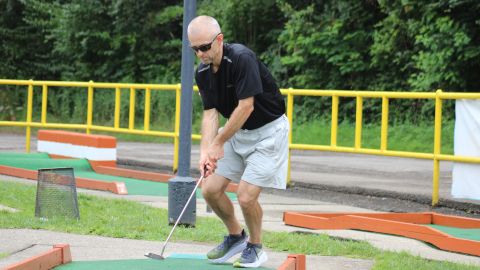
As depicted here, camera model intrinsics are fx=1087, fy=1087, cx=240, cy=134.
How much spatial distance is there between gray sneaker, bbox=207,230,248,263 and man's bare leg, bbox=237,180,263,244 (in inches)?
7.3

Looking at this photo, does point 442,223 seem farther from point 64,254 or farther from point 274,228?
point 64,254

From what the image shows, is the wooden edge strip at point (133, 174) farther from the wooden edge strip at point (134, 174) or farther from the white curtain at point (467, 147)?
the white curtain at point (467, 147)

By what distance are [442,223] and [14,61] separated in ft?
83.3

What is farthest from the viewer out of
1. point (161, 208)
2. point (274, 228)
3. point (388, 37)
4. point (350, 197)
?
point (388, 37)

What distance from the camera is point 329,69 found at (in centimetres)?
2805

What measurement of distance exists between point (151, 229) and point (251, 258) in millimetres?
2388

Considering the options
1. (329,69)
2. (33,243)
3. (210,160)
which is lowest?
(33,243)

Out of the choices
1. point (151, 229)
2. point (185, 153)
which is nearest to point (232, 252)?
point (151, 229)

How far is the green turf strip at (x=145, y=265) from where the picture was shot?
764cm

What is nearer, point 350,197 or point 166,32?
point 350,197

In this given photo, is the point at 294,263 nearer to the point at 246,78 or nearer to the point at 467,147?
the point at 246,78

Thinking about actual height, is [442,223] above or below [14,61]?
below

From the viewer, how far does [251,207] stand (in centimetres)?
782

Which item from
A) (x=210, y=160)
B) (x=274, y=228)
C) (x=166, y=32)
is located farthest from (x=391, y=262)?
(x=166, y=32)
